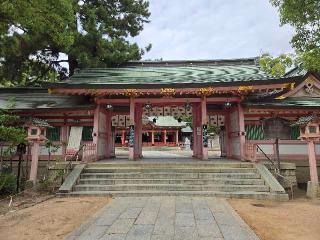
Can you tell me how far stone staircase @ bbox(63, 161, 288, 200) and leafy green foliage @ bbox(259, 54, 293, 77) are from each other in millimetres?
22780

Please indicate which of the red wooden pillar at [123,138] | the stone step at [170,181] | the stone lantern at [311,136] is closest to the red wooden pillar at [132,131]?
the stone step at [170,181]

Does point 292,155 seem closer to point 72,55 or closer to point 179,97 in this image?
point 179,97

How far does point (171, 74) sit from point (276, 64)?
20028mm

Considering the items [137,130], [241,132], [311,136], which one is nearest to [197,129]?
[241,132]

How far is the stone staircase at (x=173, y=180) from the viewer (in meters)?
10.7

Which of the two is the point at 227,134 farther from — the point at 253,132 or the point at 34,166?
the point at 34,166

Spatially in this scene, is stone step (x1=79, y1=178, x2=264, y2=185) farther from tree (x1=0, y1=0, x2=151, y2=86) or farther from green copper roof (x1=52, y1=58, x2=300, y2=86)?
tree (x1=0, y1=0, x2=151, y2=86)

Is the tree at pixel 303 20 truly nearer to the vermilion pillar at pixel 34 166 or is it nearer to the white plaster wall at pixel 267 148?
the white plaster wall at pixel 267 148

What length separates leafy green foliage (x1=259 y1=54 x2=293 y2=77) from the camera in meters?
32.6

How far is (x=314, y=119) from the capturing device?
468 inches

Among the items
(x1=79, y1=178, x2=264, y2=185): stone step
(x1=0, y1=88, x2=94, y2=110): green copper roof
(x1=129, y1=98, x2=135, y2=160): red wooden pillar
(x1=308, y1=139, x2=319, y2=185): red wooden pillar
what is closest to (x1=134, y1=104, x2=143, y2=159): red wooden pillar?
(x1=129, y1=98, x2=135, y2=160): red wooden pillar

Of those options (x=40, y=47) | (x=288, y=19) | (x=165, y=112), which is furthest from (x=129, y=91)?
(x=40, y=47)

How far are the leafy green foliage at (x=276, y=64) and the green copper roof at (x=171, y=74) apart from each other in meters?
11.8

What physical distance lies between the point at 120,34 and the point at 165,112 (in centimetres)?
861
